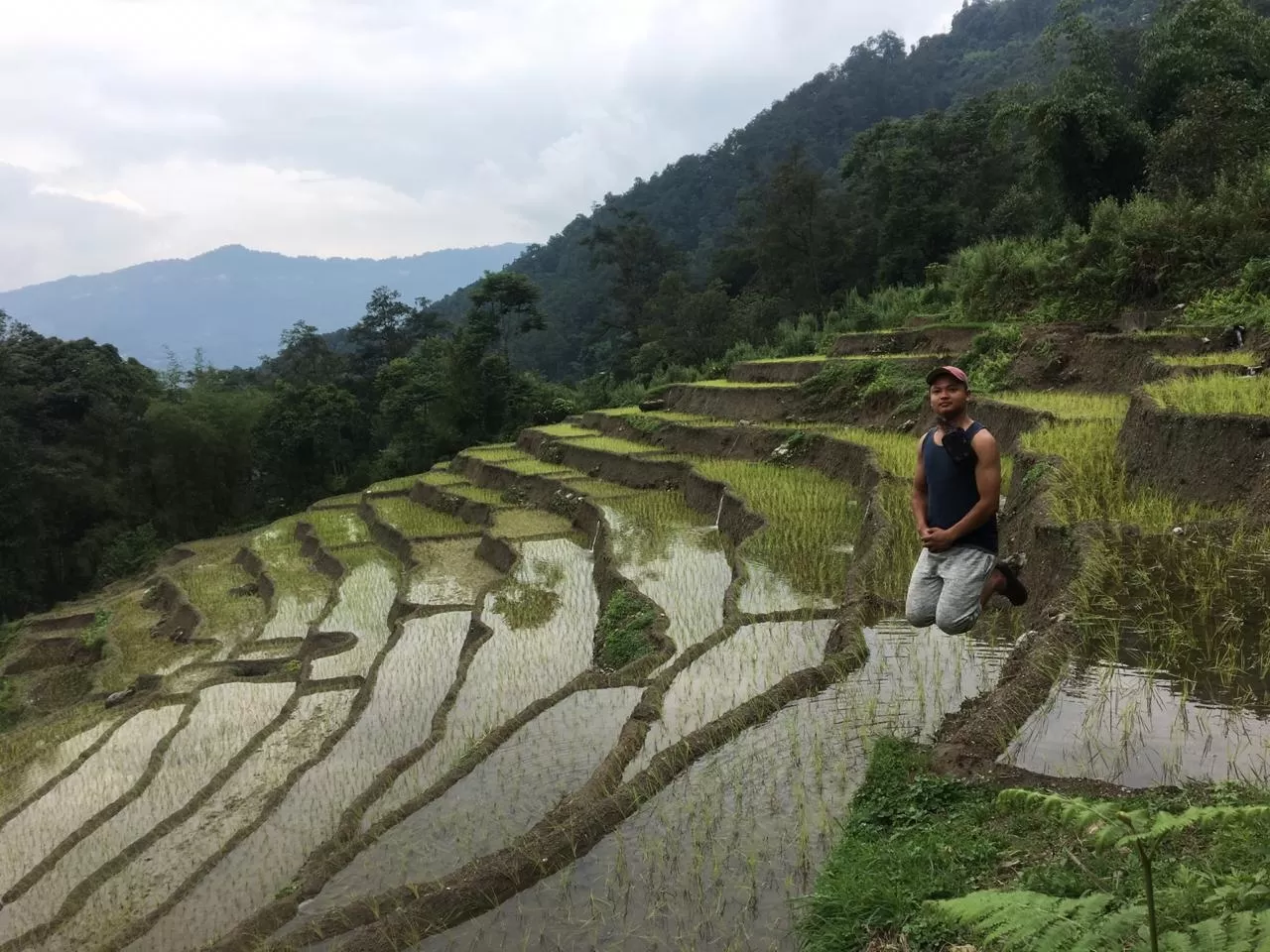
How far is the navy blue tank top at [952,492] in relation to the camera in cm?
412

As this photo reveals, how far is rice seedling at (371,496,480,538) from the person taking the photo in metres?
14.2

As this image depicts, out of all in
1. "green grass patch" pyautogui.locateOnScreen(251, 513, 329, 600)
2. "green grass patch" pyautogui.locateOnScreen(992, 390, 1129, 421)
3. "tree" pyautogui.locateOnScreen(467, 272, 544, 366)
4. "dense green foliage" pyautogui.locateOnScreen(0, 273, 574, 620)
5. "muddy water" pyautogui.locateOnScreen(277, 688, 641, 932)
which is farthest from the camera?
"tree" pyautogui.locateOnScreen(467, 272, 544, 366)

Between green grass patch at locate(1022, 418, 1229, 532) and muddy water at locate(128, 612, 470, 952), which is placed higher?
green grass patch at locate(1022, 418, 1229, 532)

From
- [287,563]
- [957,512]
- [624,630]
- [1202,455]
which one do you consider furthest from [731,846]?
[287,563]

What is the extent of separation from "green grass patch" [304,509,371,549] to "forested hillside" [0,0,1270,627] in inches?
297

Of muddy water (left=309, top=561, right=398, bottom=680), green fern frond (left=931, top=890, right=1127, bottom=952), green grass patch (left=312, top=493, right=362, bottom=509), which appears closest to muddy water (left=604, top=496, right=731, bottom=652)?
muddy water (left=309, top=561, right=398, bottom=680)

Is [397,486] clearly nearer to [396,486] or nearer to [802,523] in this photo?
[396,486]

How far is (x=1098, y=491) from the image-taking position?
607 cm

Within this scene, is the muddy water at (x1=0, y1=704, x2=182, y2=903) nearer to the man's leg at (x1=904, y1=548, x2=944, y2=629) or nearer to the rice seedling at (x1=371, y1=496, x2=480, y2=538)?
the rice seedling at (x1=371, y1=496, x2=480, y2=538)

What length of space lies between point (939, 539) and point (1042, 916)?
2643 mm

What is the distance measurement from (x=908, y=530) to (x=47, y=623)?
16.3 m

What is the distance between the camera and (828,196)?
34.4 metres

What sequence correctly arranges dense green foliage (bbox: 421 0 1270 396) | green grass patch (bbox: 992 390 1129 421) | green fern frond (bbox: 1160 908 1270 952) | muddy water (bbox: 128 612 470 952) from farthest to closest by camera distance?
dense green foliage (bbox: 421 0 1270 396) < green grass patch (bbox: 992 390 1129 421) < muddy water (bbox: 128 612 470 952) < green fern frond (bbox: 1160 908 1270 952)

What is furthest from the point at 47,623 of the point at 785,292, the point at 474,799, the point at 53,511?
the point at 785,292
